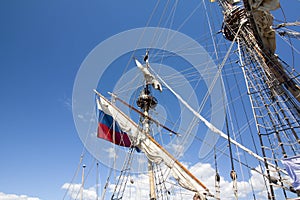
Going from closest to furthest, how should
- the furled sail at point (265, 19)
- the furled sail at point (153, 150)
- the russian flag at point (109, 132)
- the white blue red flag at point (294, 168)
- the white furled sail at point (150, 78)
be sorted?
1. the white blue red flag at point (294, 168)
2. the furled sail at point (265, 19)
3. the furled sail at point (153, 150)
4. the russian flag at point (109, 132)
5. the white furled sail at point (150, 78)

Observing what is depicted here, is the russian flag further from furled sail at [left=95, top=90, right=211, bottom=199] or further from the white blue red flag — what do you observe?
the white blue red flag

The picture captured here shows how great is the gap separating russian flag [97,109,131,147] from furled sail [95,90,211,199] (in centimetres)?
37

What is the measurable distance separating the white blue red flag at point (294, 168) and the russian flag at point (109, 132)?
8.96 meters

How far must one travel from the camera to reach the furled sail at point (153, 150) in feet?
29.6

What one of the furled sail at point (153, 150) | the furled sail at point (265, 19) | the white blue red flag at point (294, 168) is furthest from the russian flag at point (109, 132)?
the white blue red flag at point (294, 168)

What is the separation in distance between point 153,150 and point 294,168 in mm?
7392

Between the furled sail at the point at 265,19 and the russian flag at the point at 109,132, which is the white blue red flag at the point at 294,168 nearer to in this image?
the furled sail at the point at 265,19

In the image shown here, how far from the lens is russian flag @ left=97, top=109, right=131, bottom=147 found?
12228 mm

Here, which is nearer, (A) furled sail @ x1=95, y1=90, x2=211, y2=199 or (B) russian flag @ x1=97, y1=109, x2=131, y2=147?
(A) furled sail @ x1=95, y1=90, x2=211, y2=199

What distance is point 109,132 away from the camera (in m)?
12.4

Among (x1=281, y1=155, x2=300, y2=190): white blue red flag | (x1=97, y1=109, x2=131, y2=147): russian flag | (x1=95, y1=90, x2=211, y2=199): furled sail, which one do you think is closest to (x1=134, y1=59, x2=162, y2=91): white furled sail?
(x1=95, y1=90, x2=211, y2=199): furled sail

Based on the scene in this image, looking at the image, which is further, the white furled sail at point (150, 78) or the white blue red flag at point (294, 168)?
the white furled sail at point (150, 78)

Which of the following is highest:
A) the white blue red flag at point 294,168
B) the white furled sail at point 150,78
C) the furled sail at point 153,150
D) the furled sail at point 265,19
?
the white furled sail at point 150,78

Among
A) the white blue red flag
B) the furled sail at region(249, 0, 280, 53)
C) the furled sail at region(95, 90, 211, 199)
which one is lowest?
the white blue red flag
